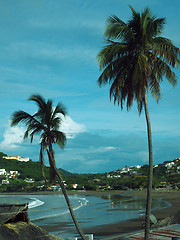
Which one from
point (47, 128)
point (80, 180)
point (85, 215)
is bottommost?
point (85, 215)

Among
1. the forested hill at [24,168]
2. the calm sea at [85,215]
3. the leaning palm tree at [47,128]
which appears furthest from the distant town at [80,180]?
the leaning palm tree at [47,128]

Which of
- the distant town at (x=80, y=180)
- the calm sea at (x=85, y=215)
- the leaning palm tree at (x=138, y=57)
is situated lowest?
the calm sea at (x=85, y=215)

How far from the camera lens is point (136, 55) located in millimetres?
10969

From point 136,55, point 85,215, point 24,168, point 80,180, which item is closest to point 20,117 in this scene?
point 136,55

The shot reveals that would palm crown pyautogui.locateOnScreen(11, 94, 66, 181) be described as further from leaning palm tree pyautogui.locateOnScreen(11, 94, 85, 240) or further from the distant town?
the distant town

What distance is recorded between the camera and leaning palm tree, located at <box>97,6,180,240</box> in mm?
10930

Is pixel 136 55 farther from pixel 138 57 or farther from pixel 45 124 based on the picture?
pixel 45 124

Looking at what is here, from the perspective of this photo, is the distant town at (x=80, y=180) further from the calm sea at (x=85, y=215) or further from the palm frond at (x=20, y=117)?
the palm frond at (x=20, y=117)

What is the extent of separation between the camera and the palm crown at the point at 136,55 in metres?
10.9

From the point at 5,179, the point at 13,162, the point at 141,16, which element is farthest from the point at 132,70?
the point at 13,162

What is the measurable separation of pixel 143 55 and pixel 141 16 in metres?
1.70

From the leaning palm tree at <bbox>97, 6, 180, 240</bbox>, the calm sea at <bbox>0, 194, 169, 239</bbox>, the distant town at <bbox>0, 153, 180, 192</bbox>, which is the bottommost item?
the calm sea at <bbox>0, 194, 169, 239</bbox>

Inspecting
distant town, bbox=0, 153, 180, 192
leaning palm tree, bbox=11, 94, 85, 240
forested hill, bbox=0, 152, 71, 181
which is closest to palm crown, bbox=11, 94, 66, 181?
leaning palm tree, bbox=11, 94, 85, 240

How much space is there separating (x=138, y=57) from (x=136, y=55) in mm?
377
